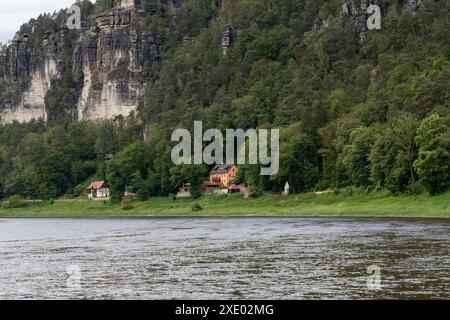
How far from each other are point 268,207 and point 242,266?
229 feet

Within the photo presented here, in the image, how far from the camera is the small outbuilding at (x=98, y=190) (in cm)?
16650

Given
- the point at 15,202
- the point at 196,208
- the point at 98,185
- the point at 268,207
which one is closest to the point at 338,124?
the point at 268,207

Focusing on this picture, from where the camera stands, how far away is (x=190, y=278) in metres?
38.5

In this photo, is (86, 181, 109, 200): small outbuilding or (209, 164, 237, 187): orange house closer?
(209, 164, 237, 187): orange house

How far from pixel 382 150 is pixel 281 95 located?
254 feet

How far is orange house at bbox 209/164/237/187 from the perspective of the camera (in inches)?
5679

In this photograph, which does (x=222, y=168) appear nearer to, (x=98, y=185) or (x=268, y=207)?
(x=98, y=185)

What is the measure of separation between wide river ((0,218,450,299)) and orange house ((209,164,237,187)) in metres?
75.3

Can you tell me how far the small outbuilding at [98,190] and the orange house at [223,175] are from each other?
26.7 m

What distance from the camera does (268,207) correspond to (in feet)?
370

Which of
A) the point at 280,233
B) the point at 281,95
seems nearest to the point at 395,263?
the point at 280,233

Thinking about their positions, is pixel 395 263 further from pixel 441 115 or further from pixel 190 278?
pixel 441 115

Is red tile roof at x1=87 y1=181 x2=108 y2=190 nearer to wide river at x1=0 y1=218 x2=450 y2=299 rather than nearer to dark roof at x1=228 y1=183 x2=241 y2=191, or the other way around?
dark roof at x1=228 y1=183 x2=241 y2=191

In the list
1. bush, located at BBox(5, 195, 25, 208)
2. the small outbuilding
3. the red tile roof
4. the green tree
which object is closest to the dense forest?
the green tree
